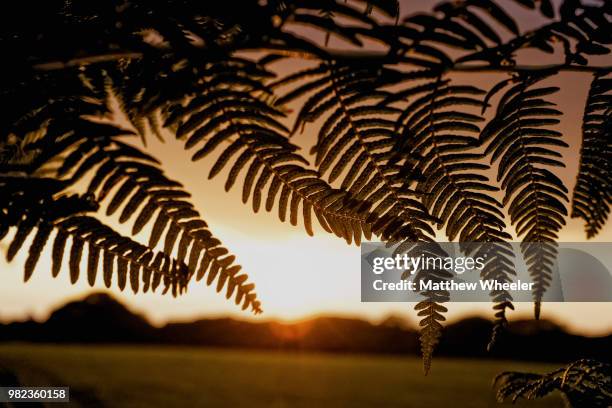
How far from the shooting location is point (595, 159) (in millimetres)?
489

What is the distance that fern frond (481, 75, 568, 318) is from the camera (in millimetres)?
461

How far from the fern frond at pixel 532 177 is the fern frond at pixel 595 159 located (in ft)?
0.11

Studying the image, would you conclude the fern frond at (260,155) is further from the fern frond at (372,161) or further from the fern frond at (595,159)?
the fern frond at (595,159)

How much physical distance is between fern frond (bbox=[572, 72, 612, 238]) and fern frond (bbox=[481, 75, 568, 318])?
0.03 meters

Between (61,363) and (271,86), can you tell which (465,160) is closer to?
(271,86)

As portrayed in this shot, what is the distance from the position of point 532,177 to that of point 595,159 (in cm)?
7

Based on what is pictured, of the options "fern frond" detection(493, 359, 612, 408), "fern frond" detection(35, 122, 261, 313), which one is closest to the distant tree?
"fern frond" detection(35, 122, 261, 313)

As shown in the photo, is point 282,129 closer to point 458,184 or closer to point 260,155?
point 260,155

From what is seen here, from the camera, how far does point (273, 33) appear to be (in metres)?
0.30

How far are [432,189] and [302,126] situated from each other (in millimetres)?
137

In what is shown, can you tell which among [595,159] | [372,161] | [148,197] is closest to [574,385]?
[595,159]

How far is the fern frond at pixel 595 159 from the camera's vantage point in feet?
1.55

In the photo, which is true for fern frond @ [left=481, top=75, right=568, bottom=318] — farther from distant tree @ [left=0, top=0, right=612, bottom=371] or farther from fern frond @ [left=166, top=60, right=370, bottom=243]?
fern frond @ [left=166, top=60, right=370, bottom=243]

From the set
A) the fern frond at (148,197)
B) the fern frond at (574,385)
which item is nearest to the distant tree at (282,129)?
the fern frond at (148,197)
